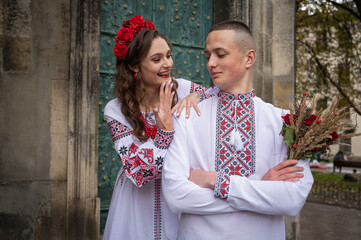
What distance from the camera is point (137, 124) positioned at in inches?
101

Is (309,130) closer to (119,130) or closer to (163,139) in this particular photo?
(163,139)

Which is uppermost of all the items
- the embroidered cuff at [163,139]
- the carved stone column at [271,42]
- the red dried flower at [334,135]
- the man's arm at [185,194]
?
the carved stone column at [271,42]

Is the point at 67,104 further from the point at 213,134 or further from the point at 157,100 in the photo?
the point at 213,134

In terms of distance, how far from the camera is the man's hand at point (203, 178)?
191cm

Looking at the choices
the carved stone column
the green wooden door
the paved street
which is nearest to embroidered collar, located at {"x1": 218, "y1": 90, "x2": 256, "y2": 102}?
the green wooden door

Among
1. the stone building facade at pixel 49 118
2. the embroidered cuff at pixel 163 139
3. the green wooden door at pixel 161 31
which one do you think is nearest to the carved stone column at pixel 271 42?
the green wooden door at pixel 161 31

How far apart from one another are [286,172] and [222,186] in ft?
1.10

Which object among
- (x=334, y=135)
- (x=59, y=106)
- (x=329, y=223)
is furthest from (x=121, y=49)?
(x=329, y=223)

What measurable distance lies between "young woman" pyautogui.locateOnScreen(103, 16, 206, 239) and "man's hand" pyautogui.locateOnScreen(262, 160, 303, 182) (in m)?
0.72

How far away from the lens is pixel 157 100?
277 centimetres

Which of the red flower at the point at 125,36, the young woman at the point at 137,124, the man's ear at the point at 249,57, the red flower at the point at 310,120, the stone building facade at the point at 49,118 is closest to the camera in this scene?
the red flower at the point at 310,120

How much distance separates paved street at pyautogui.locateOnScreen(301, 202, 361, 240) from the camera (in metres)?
6.62

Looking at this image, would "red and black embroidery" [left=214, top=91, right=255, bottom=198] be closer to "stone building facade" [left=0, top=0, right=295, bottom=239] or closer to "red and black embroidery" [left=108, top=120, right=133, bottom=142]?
"red and black embroidery" [left=108, top=120, right=133, bottom=142]

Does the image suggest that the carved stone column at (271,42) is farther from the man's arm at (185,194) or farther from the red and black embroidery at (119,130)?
the man's arm at (185,194)
